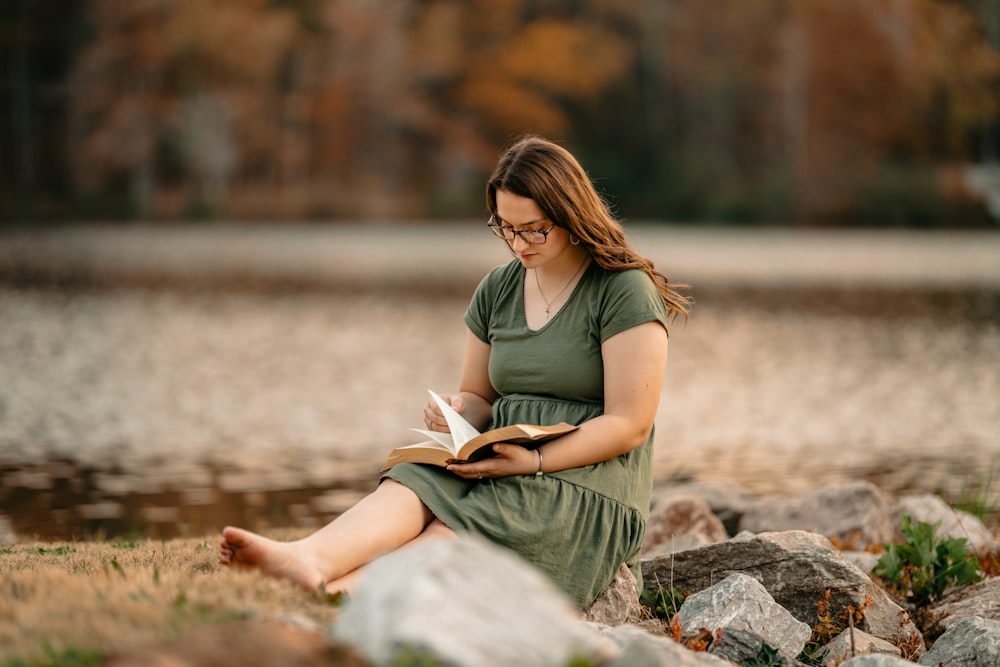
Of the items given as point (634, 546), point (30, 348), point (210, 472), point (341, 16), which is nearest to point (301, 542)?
point (634, 546)

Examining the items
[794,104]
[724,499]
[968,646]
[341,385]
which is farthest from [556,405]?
[794,104]

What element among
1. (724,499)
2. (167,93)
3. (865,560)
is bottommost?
(724,499)

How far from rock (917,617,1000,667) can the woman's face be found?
1.76 meters

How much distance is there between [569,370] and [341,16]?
52.7m

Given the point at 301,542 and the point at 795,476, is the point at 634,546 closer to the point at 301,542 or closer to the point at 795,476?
the point at 301,542

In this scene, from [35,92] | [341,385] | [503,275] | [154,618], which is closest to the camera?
[154,618]

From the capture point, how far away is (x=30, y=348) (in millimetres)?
14398

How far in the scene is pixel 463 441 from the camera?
3.65m

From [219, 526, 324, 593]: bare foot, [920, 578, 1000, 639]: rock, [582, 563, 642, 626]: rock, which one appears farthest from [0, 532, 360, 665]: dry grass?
[920, 578, 1000, 639]: rock

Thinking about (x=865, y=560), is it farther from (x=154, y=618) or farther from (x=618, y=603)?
(x=154, y=618)

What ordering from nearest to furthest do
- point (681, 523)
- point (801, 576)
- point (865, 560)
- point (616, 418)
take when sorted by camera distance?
point (616, 418)
point (801, 576)
point (865, 560)
point (681, 523)

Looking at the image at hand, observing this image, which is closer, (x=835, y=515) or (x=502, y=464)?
(x=502, y=464)

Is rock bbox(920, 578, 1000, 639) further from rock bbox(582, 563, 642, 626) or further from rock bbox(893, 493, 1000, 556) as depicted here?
rock bbox(582, 563, 642, 626)

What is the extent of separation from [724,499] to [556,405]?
2909 millimetres
